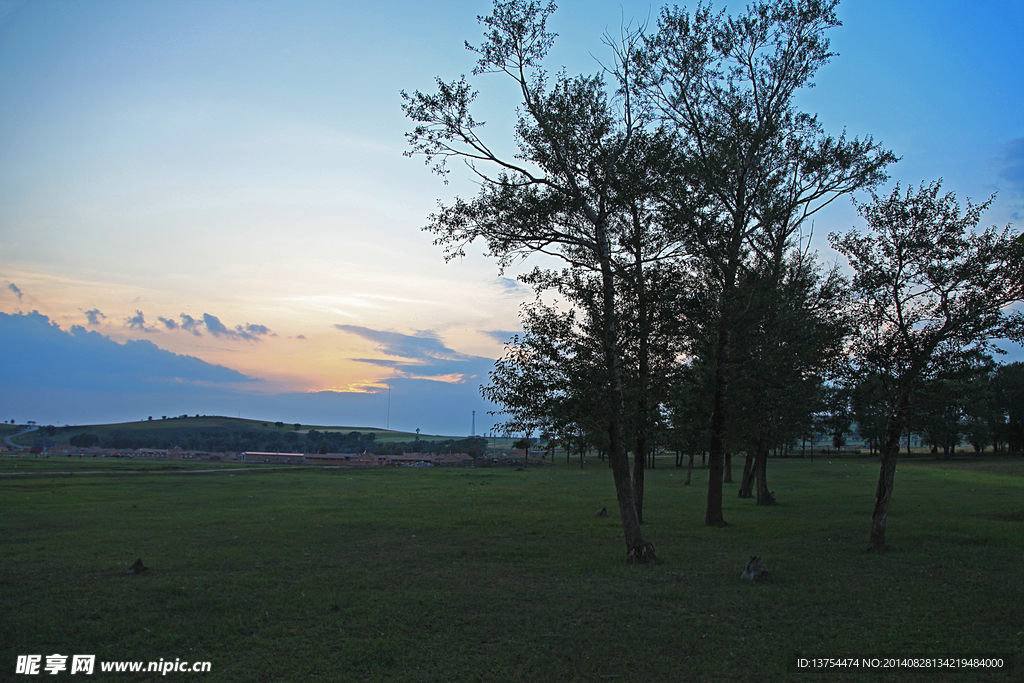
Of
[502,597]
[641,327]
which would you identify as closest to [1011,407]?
[641,327]

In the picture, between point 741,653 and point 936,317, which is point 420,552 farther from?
point 936,317

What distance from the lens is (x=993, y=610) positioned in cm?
1241

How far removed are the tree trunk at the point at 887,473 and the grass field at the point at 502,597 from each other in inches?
35.4

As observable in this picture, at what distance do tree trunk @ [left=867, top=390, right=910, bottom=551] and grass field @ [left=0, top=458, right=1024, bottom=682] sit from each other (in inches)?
35.4

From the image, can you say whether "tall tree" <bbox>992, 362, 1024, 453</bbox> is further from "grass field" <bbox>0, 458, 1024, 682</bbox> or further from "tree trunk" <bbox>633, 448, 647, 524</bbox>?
"tree trunk" <bbox>633, 448, 647, 524</bbox>

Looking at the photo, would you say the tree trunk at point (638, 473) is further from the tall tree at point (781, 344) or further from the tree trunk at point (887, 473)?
the tree trunk at point (887, 473)

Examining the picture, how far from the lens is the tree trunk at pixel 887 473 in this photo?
19312mm

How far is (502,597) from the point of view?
13938 millimetres

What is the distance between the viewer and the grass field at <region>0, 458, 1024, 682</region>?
9922 mm

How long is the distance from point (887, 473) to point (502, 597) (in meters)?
14.1

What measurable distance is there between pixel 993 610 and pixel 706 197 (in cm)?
1599

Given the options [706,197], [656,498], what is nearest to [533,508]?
[656,498]

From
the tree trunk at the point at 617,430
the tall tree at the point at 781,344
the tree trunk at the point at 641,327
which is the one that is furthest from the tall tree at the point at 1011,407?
the tree trunk at the point at 617,430

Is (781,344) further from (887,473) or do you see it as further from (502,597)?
(502,597)
